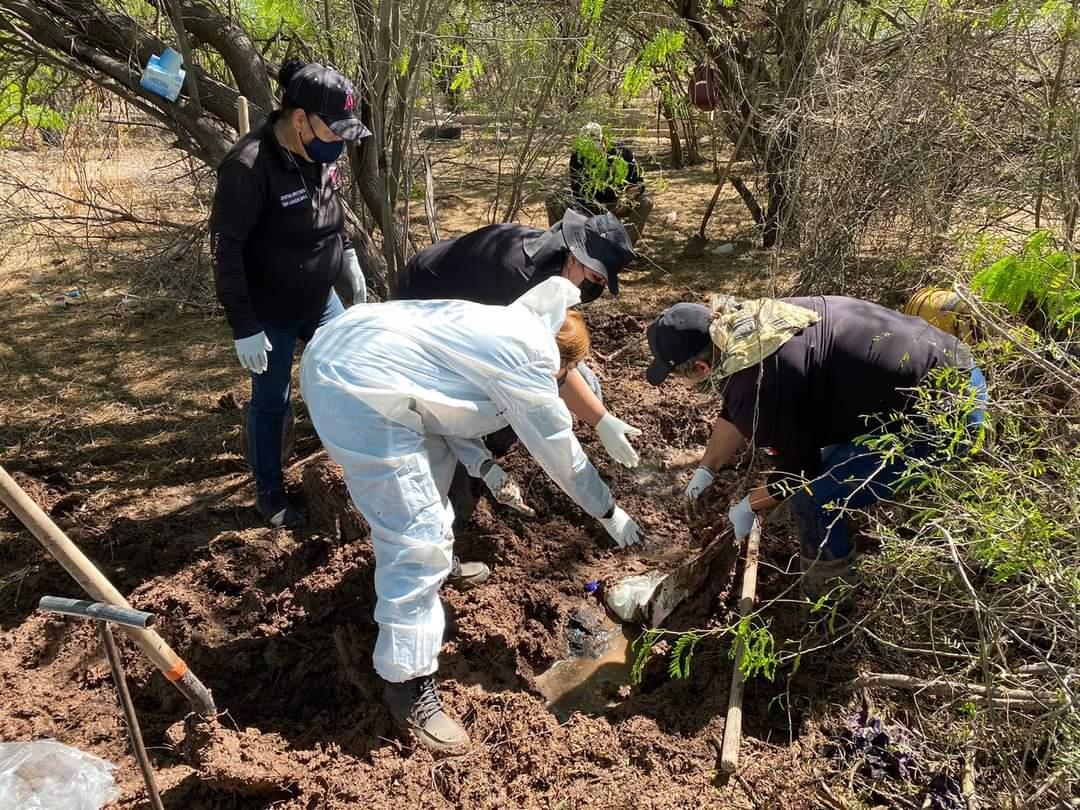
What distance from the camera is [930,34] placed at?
4.50 meters

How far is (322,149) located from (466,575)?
1.91 metres

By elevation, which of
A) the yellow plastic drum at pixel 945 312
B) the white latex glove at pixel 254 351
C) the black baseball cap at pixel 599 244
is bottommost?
the white latex glove at pixel 254 351

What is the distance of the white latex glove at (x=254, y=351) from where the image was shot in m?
A: 3.36

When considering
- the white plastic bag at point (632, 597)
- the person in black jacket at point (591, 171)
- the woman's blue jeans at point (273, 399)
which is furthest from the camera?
the person in black jacket at point (591, 171)

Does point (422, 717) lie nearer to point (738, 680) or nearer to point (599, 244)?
point (738, 680)

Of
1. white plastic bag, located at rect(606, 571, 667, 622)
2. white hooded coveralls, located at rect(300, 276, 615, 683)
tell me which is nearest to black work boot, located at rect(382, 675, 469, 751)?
white hooded coveralls, located at rect(300, 276, 615, 683)

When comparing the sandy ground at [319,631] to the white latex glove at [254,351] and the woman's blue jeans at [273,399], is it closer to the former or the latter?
Result: the woman's blue jeans at [273,399]

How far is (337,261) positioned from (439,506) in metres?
1.49

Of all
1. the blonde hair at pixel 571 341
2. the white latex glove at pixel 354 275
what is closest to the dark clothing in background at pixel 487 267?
the blonde hair at pixel 571 341

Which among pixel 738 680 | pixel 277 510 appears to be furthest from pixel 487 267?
pixel 738 680

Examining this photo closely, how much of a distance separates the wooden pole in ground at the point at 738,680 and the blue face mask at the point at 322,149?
7.49ft

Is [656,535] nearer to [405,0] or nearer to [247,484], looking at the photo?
[247,484]

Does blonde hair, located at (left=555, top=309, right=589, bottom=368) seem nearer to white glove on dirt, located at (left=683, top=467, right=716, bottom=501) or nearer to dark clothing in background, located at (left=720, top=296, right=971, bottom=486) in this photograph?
dark clothing in background, located at (left=720, top=296, right=971, bottom=486)

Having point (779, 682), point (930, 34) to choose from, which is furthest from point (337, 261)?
point (930, 34)
